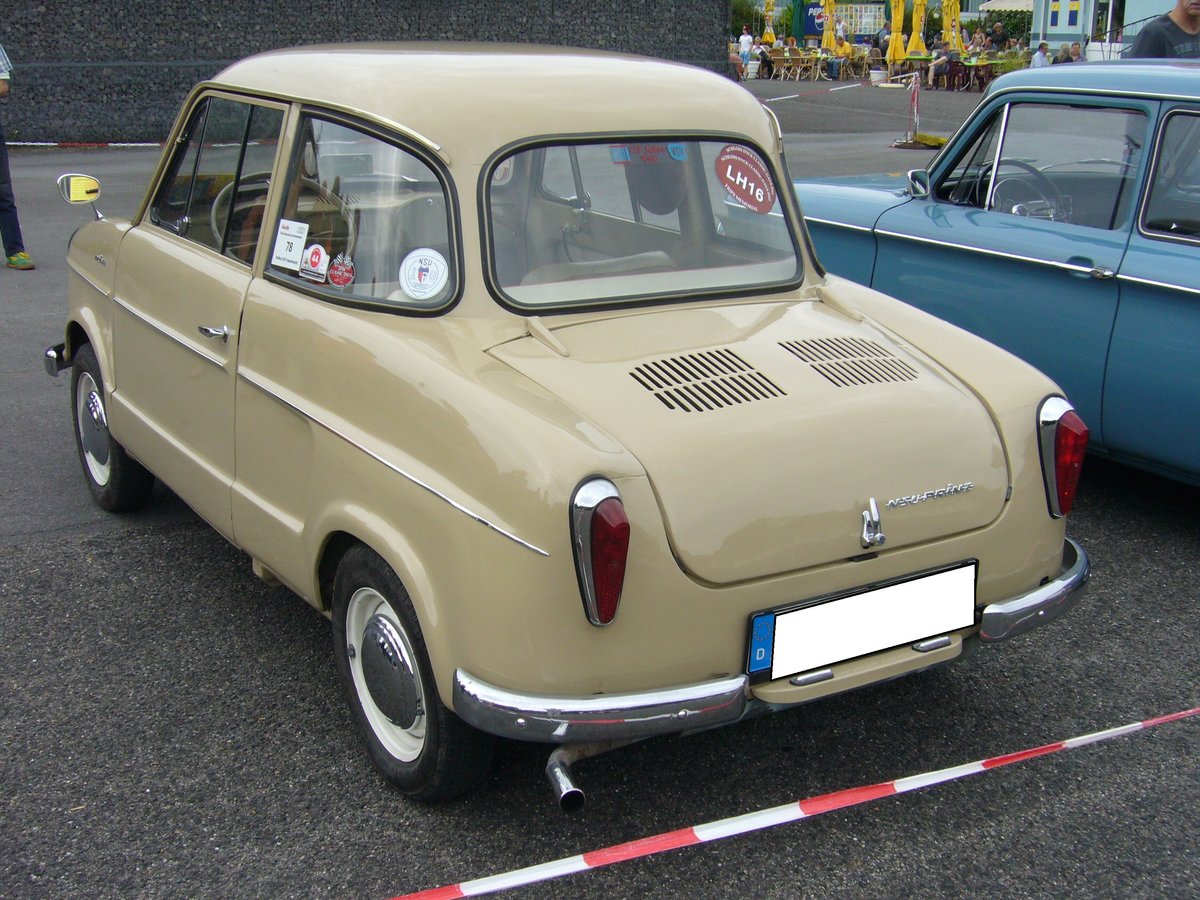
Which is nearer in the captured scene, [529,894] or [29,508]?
[529,894]

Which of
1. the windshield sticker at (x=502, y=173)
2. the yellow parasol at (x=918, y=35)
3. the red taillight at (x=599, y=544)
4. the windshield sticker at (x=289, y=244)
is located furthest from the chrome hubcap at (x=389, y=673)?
the yellow parasol at (x=918, y=35)

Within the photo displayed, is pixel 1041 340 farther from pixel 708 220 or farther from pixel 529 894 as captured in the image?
pixel 529 894

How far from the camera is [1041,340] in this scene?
5016 millimetres

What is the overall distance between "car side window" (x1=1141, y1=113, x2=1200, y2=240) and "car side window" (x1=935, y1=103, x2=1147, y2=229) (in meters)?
0.09

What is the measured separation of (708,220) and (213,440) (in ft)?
5.42

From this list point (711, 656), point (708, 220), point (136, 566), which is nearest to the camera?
point (711, 656)

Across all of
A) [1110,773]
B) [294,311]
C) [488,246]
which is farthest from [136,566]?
[1110,773]

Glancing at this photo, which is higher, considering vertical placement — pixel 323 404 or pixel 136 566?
pixel 323 404

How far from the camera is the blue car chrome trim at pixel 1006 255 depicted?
478cm

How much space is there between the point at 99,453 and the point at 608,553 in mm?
3134

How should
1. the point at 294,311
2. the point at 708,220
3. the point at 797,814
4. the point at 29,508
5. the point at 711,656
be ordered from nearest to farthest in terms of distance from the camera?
Answer: the point at 711,656, the point at 797,814, the point at 294,311, the point at 708,220, the point at 29,508

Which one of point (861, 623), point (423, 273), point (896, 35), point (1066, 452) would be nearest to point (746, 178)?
point (423, 273)

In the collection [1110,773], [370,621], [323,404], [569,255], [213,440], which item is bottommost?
[1110,773]

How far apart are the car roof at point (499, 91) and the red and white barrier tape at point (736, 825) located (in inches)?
70.7
